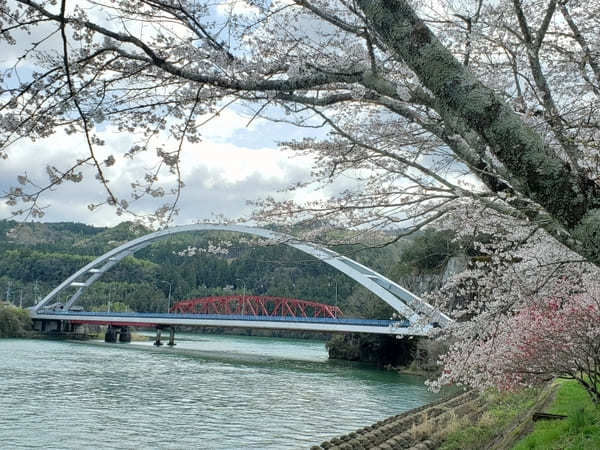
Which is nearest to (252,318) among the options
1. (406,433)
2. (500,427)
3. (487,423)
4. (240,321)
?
(240,321)

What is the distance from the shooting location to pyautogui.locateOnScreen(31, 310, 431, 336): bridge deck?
2803cm

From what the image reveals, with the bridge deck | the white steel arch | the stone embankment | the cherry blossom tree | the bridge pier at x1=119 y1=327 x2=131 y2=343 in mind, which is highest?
the white steel arch

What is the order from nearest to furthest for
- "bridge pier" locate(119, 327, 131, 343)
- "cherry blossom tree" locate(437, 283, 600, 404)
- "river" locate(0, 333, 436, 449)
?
"cherry blossom tree" locate(437, 283, 600, 404) → "river" locate(0, 333, 436, 449) → "bridge pier" locate(119, 327, 131, 343)

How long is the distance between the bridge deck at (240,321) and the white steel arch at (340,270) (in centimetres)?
160

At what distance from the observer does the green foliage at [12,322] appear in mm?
44281

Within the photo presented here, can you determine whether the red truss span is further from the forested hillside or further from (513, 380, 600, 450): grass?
(513, 380, 600, 450): grass

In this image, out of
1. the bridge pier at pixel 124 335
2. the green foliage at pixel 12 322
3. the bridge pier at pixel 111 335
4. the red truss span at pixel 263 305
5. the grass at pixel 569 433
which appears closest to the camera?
the grass at pixel 569 433

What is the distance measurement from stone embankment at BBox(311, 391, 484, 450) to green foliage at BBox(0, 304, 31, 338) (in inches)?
1658

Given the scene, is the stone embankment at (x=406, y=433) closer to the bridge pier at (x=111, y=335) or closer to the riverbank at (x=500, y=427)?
the riverbank at (x=500, y=427)

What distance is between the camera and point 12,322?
44625 mm

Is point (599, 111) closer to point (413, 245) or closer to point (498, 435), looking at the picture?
point (498, 435)

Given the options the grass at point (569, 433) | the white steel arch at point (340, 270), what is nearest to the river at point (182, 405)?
the white steel arch at point (340, 270)

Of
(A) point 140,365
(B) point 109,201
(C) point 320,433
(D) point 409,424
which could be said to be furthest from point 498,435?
(A) point 140,365

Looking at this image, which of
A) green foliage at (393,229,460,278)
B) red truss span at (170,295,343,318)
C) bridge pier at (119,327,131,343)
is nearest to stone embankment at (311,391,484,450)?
green foliage at (393,229,460,278)
